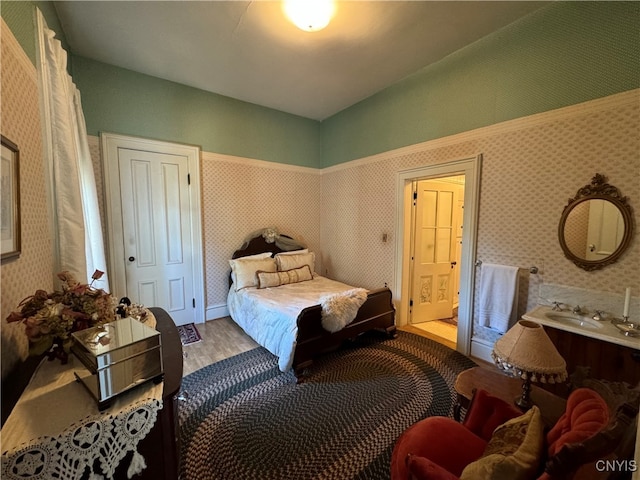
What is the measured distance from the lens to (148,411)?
886mm

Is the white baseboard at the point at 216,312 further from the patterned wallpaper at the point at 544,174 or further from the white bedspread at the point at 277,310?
the patterned wallpaper at the point at 544,174

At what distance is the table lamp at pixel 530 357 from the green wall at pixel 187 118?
3.69 metres

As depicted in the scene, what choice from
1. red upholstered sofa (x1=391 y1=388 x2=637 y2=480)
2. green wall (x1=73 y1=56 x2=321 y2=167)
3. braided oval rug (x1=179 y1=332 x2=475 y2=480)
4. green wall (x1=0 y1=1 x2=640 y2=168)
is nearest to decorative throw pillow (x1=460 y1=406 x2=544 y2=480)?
red upholstered sofa (x1=391 y1=388 x2=637 y2=480)

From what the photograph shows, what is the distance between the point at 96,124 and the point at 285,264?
269 centimetres

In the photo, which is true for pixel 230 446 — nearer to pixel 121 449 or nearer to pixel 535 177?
pixel 121 449

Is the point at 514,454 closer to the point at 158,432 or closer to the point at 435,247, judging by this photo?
the point at 158,432

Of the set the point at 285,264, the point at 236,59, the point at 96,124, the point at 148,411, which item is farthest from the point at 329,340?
the point at 96,124

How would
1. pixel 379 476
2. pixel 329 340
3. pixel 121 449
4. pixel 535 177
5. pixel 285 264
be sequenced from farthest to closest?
pixel 285 264, pixel 329 340, pixel 535 177, pixel 379 476, pixel 121 449

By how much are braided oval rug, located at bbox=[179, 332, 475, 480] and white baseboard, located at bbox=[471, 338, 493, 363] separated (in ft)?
0.42

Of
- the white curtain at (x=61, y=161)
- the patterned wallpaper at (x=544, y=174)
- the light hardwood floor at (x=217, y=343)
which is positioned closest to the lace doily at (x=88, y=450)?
the white curtain at (x=61, y=161)

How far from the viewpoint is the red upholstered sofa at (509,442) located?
0.68 metres

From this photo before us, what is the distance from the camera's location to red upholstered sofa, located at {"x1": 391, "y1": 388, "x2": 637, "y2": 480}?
0.68 m

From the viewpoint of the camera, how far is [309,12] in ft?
6.51

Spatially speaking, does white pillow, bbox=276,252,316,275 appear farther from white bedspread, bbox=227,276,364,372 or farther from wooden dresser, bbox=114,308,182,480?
wooden dresser, bbox=114,308,182,480
